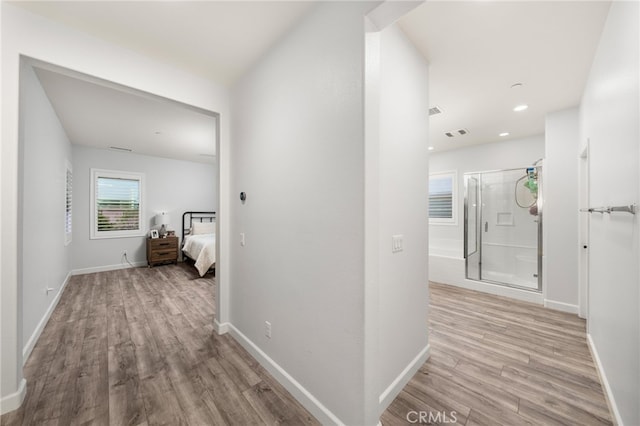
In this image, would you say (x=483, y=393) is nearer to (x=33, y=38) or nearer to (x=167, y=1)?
(x=167, y=1)

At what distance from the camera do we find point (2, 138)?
1519 mm

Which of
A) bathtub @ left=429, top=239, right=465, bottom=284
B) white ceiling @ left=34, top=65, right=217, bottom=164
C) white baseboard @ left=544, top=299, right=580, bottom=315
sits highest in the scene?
white ceiling @ left=34, top=65, right=217, bottom=164

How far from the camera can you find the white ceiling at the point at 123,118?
2596mm

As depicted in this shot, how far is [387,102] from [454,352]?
2223mm

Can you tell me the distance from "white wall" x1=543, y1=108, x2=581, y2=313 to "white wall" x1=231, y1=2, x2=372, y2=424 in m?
3.41

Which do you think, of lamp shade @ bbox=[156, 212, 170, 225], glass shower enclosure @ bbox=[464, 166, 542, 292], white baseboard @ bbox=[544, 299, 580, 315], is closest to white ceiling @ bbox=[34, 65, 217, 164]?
lamp shade @ bbox=[156, 212, 170, 225]

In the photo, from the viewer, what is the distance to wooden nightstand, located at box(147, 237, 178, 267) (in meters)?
5.48

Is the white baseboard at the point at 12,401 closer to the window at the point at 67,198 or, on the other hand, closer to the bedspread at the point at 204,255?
the bedspread at the point at 204,255

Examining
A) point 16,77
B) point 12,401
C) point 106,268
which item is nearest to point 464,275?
point 12,401

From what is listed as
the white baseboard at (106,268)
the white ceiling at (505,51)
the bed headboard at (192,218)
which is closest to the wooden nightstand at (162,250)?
the white baseboard at (106,268)

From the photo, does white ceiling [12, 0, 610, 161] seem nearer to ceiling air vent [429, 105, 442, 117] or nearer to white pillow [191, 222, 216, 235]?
ceiling air vent [429, 105, 442, 117]

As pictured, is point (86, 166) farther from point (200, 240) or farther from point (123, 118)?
point (200, 240)

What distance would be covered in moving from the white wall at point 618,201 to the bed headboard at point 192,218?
7.15m

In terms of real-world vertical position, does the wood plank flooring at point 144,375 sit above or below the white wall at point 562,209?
below
